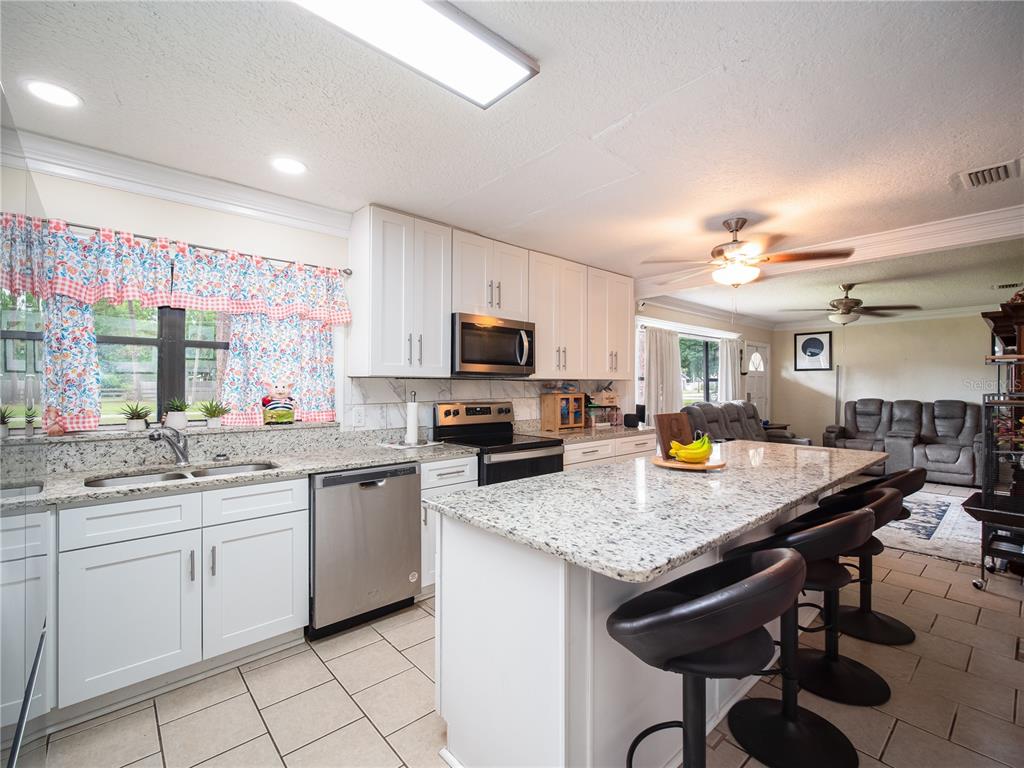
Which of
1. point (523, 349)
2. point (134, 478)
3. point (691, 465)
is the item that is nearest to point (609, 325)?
point (523, 349)

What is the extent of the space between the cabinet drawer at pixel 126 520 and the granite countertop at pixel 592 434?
8.05ft

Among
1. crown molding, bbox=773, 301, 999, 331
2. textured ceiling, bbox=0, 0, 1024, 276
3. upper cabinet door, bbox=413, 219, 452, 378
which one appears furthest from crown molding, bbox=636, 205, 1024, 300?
crown molding, bbox=773, 301, 999, 331

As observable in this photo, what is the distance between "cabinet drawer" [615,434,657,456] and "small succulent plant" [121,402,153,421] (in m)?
3.35

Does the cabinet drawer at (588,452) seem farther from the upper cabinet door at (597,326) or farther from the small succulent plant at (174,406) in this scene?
the small succulent plant at (174,406)

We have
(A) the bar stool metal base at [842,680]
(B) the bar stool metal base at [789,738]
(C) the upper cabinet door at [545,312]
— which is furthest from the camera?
(C) the upper cabinet door at [545,312]

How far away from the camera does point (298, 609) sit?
2303mm

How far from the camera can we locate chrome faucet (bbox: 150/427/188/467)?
7.47ft

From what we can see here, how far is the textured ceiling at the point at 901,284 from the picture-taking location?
4.14 meters

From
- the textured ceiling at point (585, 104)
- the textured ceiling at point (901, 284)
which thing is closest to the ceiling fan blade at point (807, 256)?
the textured ceiling at point (585, 104)

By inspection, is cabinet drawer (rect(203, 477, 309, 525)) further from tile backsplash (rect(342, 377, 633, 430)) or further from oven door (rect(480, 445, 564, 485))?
oven door (rect(480, 445, 564, 485))

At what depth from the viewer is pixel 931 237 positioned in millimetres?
3193

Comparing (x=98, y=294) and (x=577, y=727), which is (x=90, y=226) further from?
(x=577, y=727)

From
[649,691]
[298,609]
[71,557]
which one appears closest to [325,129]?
[71,557]

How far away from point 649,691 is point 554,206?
2.59 m
